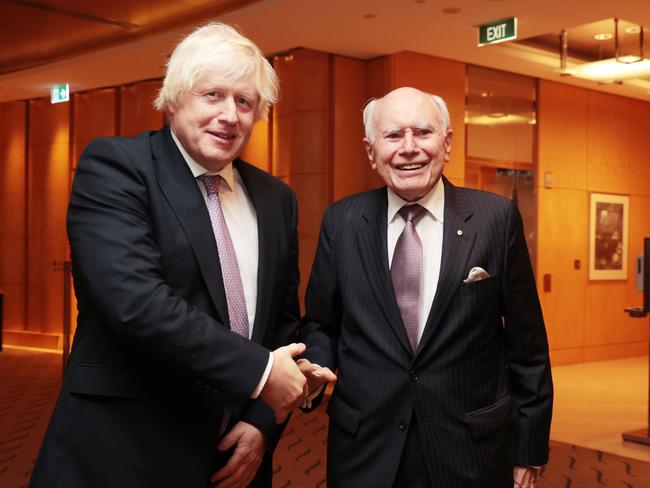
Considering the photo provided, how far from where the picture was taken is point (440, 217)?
2.32 metres

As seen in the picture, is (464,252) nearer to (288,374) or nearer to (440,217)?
(440,217)

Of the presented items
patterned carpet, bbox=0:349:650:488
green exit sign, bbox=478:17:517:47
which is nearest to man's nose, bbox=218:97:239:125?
patterned carpet, bbox=0:349:650:488

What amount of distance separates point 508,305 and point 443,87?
24.2ft

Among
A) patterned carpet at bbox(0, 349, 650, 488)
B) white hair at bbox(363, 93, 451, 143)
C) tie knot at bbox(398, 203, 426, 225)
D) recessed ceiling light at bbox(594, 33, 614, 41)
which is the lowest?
patterned carpet at bbox(0, 349, 650, 488)

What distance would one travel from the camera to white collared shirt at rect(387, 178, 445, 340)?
7.34ft

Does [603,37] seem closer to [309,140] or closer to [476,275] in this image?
[309,140]

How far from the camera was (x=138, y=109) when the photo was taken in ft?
36.0

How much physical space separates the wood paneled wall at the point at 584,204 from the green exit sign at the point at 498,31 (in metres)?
2.91

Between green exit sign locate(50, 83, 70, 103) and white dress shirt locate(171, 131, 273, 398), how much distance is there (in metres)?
10.2

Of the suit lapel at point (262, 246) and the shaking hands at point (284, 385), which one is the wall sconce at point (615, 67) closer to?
the suit lapel at point (262, 246)

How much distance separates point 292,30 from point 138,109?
3.77 metres

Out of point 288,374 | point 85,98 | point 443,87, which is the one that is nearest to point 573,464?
point 288,374

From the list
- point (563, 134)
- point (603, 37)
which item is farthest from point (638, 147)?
point (603, 37)

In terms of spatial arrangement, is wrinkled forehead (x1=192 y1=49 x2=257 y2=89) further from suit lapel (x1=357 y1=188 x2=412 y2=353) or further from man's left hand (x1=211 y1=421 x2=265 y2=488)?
man's left hand (x1=211 y1=421 x2=265 y2=488)
